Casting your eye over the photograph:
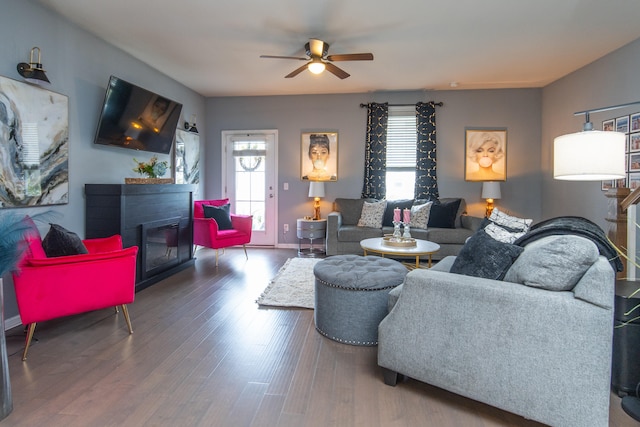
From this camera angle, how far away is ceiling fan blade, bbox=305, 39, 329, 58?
142 inches

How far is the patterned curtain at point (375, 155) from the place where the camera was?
19.9 ft

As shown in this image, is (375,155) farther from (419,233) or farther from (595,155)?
(595,155)

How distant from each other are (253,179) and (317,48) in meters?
3.20

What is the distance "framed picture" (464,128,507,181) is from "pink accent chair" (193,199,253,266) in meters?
3.66

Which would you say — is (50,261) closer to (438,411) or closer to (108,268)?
(108,268)

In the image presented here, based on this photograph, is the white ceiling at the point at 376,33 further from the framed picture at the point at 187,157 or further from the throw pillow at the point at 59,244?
the throw pillow at the point at 59,244

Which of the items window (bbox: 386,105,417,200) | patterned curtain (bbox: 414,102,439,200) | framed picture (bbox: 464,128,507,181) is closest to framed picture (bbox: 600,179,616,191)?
framed picture (bbox: 464,128,507,181)

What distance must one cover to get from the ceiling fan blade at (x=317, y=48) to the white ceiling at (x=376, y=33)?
0.11 m

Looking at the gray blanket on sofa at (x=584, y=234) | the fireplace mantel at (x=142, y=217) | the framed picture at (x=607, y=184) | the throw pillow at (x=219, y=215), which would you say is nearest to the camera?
the gray blanket on sofa at (x=584, y=234)

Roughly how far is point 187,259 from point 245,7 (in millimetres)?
3179

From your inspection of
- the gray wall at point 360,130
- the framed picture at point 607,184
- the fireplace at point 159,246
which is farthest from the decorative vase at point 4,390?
the framed picture at point 607,184

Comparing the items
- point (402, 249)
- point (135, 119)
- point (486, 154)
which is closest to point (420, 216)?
point (486, 154)

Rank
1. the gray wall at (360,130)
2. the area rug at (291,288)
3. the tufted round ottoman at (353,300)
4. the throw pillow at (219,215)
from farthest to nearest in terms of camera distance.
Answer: the gray wall at (360,130) < the throw pillow at (219,215) < the area rug at (291,288) < the tufted round ottoman at (353,300)

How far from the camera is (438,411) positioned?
6.01 ft
